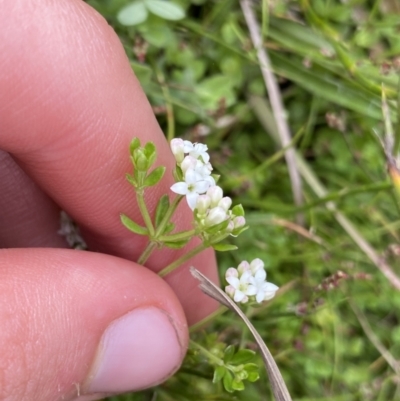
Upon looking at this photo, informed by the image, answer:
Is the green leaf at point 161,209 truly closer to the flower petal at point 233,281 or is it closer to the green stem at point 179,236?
the green stem at point 179,236

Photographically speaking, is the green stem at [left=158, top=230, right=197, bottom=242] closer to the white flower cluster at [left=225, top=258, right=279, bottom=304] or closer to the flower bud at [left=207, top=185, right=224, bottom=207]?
the flower bud at [left=207, top=185, right=224, bottom=207]

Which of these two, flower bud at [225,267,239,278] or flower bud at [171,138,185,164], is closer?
flower bud at [171,138,185,164]

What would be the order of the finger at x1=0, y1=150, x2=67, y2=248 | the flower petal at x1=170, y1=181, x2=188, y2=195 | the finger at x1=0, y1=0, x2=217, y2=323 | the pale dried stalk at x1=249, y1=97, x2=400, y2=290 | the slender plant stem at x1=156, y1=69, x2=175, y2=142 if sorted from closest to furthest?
the flower petal at x1=170, y1=181, x2=188, y2=195 → the finger at x1=0, y1=0, x2=217, y2=323 → the finger at x1=0, y1=150, x2=67, y2=248 → the slender plant stem at x1=156, y1=69, x2=175, y2=142 → the pale dried stalk at x1=249, y1=97, x2=400, y2=290

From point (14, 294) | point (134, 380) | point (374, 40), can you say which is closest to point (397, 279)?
point (374, 40)

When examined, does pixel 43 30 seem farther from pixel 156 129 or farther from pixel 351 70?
pixel 351 70

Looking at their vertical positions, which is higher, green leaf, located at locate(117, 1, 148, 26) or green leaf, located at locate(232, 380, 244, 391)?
green leaf, located at locate(117, 1, 148, 26)

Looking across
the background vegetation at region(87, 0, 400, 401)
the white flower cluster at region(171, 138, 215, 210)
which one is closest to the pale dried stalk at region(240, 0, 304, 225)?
the background vegetation at region(87, 0, 400, 401)

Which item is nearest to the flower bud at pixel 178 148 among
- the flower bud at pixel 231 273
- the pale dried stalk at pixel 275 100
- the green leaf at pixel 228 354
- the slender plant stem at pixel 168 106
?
the flower bud at pixel 231 273

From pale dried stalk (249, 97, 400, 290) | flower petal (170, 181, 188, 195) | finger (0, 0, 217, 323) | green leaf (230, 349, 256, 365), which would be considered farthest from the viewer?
pale dried stalk (249, 97, 400, 290)

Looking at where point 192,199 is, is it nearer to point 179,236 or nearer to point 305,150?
point 179,236
